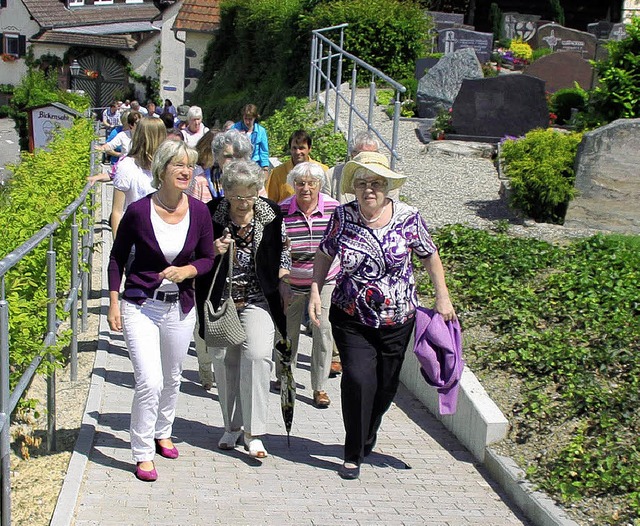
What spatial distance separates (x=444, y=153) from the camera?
48.6 feet

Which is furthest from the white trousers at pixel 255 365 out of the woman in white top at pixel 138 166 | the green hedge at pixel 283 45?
the green hedge at pixel 283 45

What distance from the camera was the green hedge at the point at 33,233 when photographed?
5359 mm

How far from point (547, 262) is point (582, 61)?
13.5 m

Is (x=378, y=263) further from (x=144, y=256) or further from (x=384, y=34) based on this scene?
(x=384, y=34)

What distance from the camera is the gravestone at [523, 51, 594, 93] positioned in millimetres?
21000

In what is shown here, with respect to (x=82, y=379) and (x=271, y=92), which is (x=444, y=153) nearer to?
(x=82, y=379)

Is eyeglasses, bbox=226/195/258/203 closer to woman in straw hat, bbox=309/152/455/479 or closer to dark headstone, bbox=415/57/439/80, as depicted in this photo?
woman in straw hat, bbox=309/152/455/479

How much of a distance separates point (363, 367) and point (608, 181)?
5813 mm

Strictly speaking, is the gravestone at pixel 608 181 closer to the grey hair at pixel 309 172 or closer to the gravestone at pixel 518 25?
the grey hair at pixel 309 172

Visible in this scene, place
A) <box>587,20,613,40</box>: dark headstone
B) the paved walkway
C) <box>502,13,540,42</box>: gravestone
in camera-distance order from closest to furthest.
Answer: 1. the paved walkway
2. <box>587,20,613,40</box>: dark headstone
3. <box>502,13,540,42</box>: gravestone

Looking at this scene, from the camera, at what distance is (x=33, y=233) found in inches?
239

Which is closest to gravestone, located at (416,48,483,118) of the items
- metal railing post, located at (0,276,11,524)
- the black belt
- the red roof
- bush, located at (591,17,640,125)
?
bush, located at (591,17,640,125)

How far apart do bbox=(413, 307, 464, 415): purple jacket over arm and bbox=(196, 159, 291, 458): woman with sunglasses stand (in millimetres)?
856

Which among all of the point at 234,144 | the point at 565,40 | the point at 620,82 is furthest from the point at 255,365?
the point at 565,40
